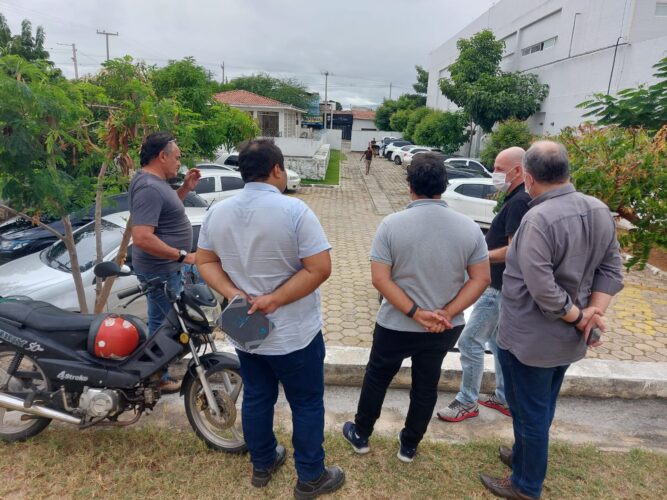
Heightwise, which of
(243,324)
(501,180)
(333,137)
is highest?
(333,137)

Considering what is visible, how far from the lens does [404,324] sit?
7.63 ft

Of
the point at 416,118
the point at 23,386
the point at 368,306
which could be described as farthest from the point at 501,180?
the point at 416,118

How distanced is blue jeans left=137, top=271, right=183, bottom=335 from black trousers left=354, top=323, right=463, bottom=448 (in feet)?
4.60

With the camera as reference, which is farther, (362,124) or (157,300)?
(362,124)

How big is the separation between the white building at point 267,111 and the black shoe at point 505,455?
28.9m

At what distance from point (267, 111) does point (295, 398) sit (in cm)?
3059

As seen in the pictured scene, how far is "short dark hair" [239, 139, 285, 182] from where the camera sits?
197cm

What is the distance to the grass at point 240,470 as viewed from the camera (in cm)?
237

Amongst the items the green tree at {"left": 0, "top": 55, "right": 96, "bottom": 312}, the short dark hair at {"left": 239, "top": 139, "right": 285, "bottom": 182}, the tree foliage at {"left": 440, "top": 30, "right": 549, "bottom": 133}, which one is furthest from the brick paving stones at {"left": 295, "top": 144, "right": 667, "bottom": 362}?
the tree foliage at {"left": 440, "top": 30, "right": 549, "bottom": 133}

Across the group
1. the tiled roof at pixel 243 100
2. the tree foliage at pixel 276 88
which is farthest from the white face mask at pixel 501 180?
the tree foliage at pixel 276 88

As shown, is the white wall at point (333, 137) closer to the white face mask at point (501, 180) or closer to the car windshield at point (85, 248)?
the car windshield at point (85, 248)

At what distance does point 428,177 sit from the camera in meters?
2.17

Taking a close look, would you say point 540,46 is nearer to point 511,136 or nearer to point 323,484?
point 511,136

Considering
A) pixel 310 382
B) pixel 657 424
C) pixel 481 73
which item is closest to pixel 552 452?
pixel 657 424
